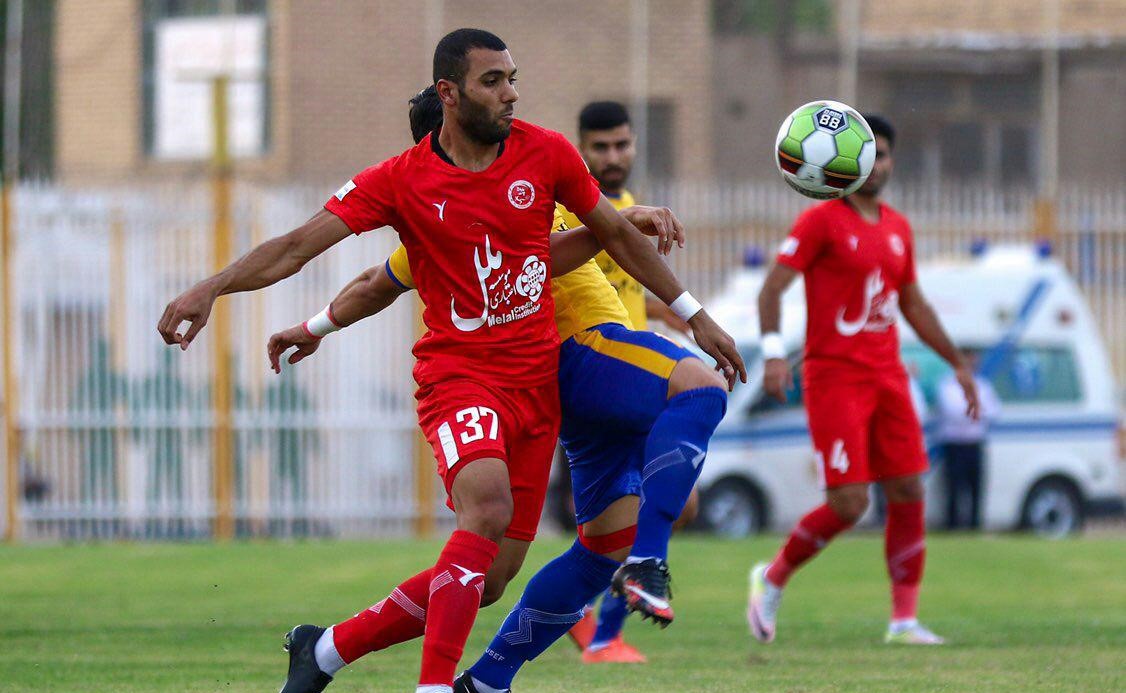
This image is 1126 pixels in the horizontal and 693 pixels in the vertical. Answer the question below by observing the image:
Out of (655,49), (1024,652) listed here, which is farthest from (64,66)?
(1024,652)

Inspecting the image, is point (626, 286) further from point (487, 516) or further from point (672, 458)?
point (487, 516)

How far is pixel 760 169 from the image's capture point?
23.9 meters

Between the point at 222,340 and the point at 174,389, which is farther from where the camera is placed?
the point at 174,389

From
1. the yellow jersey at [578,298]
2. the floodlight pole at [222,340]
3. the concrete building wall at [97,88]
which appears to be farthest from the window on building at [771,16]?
the yellow jersey at [578,298]

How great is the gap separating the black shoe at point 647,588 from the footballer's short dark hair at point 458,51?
5.42 ft

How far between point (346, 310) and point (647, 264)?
119 cm

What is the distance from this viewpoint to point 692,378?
6035mm

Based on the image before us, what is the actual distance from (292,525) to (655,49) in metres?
8.23

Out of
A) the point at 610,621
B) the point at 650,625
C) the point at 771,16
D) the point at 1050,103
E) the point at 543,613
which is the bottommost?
the point at 650,625

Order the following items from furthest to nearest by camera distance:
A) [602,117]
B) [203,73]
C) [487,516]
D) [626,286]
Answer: [203,73] → [602,117] → [626,286] → [487,516]

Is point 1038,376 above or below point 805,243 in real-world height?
below

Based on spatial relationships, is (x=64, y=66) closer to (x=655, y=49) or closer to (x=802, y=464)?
(x=655, y=49)

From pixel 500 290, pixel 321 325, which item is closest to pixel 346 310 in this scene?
pixel 321 325

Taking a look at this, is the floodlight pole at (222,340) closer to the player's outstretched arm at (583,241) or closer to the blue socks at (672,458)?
the player's outstretched arm at (583,241)
